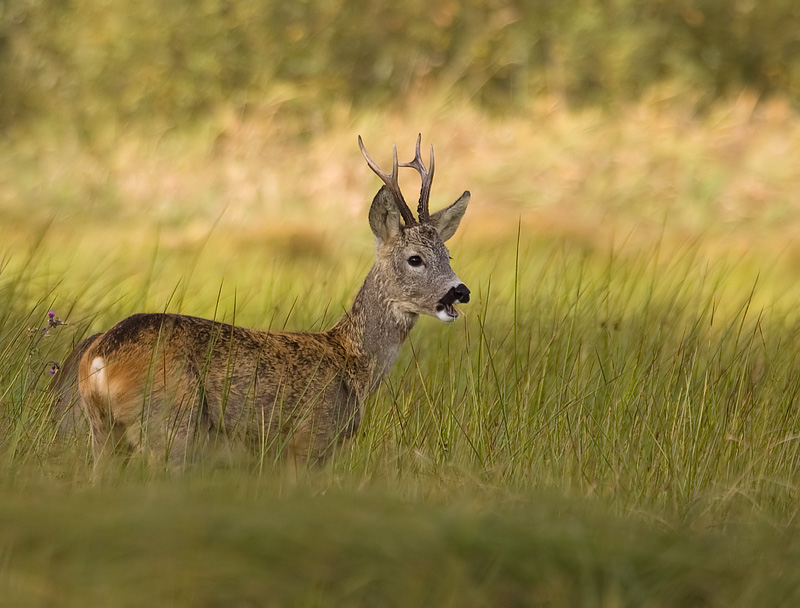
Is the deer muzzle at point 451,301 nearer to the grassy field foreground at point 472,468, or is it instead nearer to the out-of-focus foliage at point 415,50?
the grassy field foreground at point 472,468

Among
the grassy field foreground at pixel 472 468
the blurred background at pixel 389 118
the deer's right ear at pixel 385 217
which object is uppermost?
the blurred background at pixel 389 118

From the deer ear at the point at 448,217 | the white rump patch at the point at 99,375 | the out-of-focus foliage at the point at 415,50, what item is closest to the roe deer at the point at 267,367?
the white rump patch at the point at 99,375

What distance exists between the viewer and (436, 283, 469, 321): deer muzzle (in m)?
5.64

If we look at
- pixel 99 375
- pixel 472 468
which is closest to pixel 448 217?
pixel 472 468

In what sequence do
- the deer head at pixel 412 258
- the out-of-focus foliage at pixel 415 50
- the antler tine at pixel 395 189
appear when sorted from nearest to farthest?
the deer head at pixel 412 258
the antler tine at pixel 395 189
the out-of-focus foliage at pixel 415 50

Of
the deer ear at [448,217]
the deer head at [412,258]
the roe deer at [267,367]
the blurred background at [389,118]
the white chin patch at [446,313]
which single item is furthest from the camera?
the blurred background at [389,118]

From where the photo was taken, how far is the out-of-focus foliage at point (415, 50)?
21.4 meters

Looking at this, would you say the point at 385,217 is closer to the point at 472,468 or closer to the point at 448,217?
the point at 448,217

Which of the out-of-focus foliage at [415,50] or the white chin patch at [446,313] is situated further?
the out-of-focus foliage at [415,50]

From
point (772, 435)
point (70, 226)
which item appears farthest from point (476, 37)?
point (772, 435)

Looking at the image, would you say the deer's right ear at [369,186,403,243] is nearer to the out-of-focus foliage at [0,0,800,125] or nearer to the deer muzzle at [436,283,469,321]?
the deer muzzle at [436,283,469,321]

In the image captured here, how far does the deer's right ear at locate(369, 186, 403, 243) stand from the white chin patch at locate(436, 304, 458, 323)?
18.5 inches

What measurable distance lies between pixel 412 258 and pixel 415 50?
660 inches

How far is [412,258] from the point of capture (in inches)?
230
